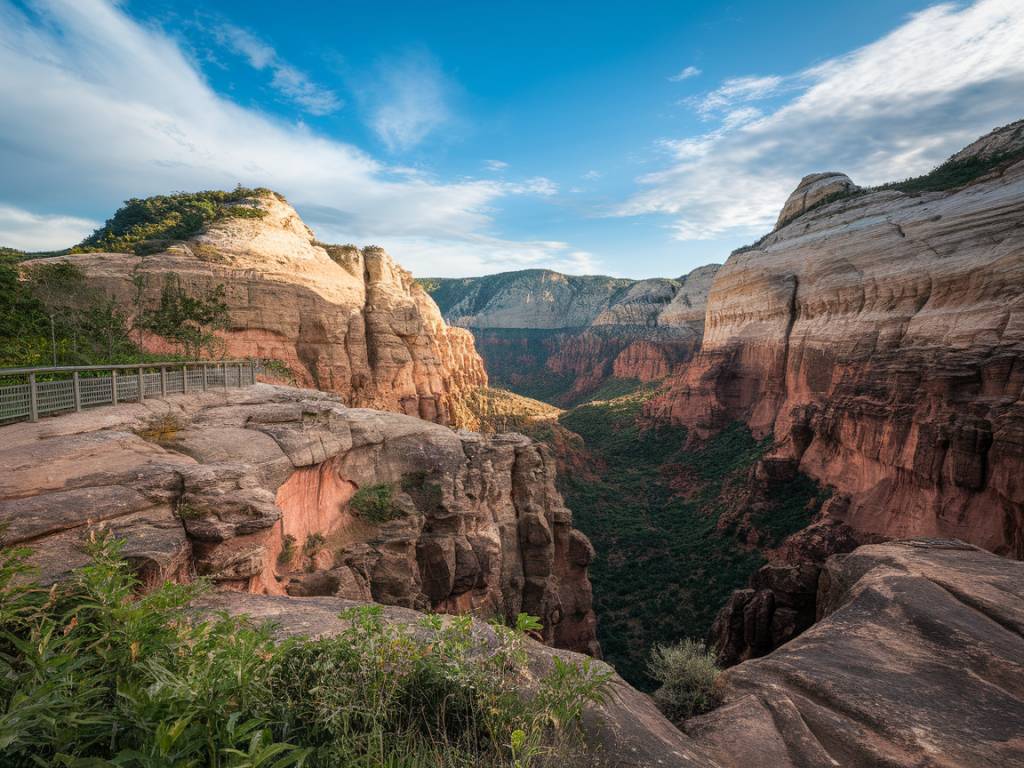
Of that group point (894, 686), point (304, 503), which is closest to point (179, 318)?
point (304, 503)

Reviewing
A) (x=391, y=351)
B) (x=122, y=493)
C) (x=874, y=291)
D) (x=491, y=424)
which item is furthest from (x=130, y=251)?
(x=874, y=291)

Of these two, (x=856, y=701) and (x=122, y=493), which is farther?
(x=122, y=493)

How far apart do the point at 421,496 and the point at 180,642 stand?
1320cm

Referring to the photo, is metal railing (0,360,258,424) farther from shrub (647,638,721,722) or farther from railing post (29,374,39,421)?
shrub (647,638,721,722)

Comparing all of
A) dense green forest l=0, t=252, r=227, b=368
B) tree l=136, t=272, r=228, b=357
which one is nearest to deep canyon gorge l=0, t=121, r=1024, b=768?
dense green forest l=0, t=252, r=227, b=368

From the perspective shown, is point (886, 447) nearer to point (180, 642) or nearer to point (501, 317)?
point (180, 642)

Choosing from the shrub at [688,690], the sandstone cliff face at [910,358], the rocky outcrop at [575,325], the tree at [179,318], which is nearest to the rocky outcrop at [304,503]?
the shrub at [688,690]

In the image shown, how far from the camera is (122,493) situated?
25.3ft

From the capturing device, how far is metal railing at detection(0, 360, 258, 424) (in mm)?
10320

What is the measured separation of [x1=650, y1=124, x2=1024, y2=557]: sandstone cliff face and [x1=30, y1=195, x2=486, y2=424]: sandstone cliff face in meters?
29.8

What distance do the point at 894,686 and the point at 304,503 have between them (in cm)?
1356

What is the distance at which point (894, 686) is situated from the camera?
6.71m

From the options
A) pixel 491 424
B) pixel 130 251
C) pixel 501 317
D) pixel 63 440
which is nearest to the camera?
pixel 63 440

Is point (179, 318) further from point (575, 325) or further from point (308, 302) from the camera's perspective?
point (575, 325)
